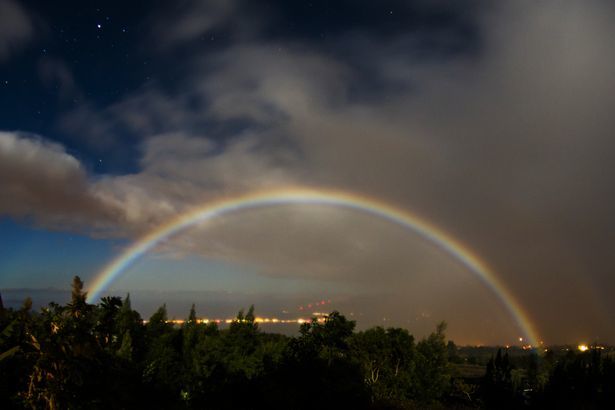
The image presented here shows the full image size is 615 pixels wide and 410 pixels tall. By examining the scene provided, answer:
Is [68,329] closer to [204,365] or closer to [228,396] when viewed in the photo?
[228,396]

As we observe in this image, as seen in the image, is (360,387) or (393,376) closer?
(360,387)

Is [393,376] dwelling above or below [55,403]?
below

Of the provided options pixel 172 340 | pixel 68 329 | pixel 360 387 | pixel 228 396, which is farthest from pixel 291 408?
pixel 172 340

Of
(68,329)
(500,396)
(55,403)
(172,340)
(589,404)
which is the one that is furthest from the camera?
(172,340)

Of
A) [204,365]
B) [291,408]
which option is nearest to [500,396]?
[291,408]

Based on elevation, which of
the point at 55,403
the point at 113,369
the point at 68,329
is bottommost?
the point at 55,403

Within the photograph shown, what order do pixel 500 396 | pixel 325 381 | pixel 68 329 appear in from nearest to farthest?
pixel 68 329 < pixel 325 381 < pixel 500 396

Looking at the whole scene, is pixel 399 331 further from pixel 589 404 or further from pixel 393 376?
pixel 589 404
